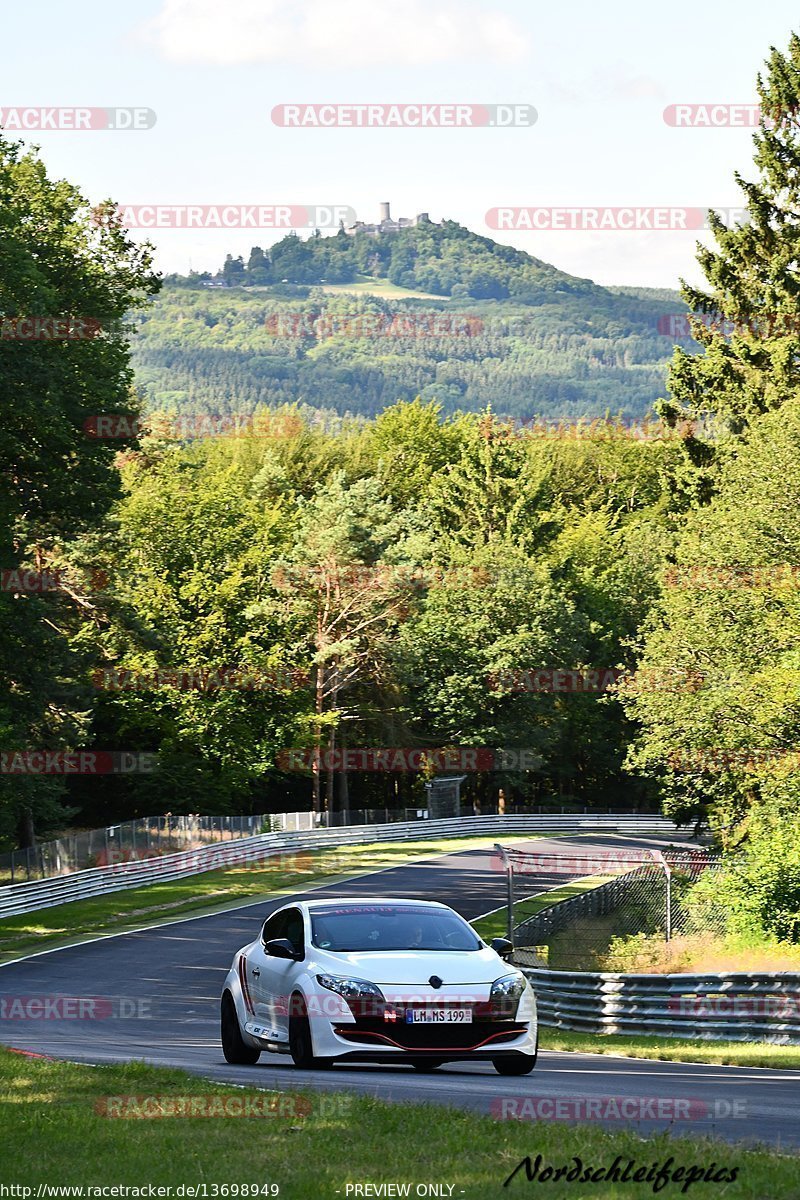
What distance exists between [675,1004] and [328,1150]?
12.6 m

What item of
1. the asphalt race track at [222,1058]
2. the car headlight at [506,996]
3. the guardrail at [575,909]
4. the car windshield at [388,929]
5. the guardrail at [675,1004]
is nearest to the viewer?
the asphalt race track at [222,1058]

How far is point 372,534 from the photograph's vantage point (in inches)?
3041

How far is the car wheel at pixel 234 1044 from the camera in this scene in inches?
569

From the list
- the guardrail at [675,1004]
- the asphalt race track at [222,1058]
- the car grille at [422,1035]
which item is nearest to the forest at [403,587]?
the guardrail at [675,1004]

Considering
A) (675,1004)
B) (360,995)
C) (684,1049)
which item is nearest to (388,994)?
(360,995)

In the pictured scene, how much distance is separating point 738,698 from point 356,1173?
3063cm

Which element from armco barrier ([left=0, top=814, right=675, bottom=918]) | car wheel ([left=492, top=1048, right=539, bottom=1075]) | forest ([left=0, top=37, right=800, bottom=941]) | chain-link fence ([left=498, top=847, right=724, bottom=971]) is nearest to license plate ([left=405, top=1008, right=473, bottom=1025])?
car wheel ([left=492, top=1048, right=539, bottom=1075])

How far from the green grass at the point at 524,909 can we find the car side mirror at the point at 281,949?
2025 centimetres

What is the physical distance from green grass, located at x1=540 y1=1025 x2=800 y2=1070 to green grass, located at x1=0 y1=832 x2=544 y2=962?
56.9ft

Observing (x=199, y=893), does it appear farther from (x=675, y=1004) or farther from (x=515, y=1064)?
(x=515, y=1064)

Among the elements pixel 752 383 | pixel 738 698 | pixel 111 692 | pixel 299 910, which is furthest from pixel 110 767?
pixel 299 910

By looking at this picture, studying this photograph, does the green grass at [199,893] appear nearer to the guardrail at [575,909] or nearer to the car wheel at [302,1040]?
the guardrail at [575,909]

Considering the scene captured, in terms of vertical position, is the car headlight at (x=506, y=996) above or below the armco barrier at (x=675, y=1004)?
above

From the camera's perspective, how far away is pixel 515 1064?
1315 centimetres
